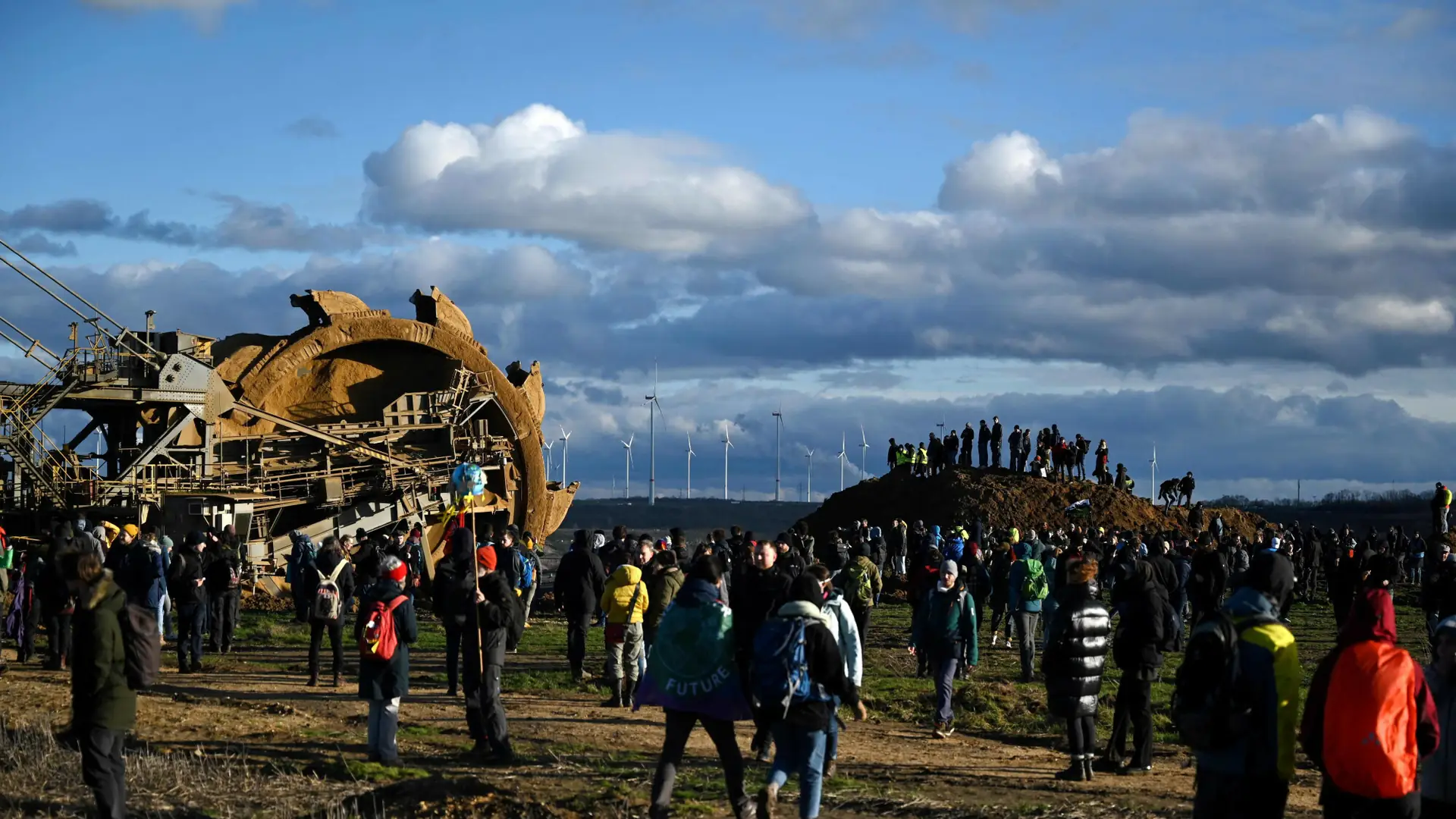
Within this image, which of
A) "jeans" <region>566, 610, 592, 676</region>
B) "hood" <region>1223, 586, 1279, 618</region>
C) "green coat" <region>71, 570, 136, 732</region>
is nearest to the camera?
"hood" <region>1223, 586, 1279, 618</region>

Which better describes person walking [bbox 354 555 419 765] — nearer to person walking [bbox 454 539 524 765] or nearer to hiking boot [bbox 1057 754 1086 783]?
person walking [bbox 454 539 524 765]

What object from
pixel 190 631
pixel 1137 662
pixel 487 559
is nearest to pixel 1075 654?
pixel 1137 662

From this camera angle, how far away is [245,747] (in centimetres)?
1286

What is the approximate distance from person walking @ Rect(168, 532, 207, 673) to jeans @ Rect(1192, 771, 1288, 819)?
45.2 ft

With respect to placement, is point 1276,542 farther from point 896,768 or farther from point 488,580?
point 488,580

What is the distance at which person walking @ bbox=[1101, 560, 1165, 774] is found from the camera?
11.7 metres

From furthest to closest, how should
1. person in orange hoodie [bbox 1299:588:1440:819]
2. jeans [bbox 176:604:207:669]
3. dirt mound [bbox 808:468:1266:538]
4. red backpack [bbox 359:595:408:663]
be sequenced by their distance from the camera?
dirt mound [bbox 808:468:1266:538]
jeans [bbox 176:604:207:669]
red backpack [bbox 359:595:408:663]
person in orange hoodie [bbox 1299:588:1440:819]

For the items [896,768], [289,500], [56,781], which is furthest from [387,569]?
[289,500]

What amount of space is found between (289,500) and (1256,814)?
27.6 m

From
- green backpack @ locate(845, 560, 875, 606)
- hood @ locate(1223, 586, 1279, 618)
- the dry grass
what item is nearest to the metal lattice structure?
green backpack @ locate(845, 560, 875, 606)

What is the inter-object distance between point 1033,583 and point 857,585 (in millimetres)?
2346

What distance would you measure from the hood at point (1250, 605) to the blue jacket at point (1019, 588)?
10611 mm

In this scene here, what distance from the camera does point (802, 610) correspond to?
30.7 ft

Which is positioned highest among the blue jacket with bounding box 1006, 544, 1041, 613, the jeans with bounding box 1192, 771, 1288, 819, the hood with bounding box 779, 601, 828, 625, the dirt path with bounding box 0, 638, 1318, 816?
the hood with bounding box 779, 601, 828, 625
